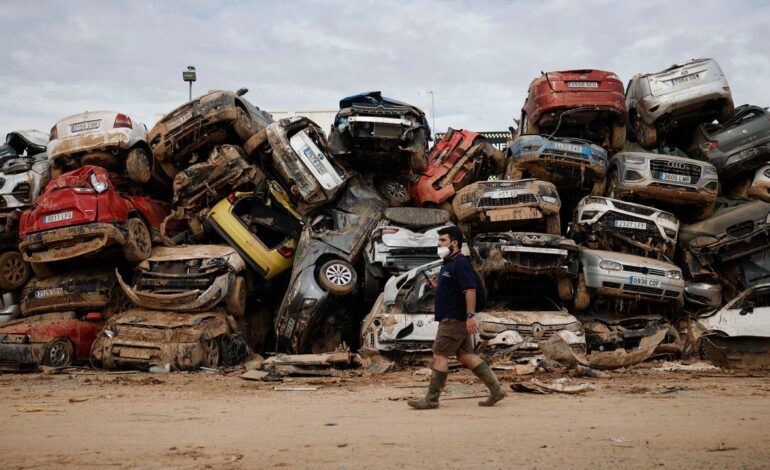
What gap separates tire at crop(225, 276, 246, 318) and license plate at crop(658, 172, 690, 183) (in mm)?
6684

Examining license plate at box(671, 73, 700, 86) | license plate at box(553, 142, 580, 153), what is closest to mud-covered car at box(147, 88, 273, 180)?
license plate at box(553, 142, 580, 153)

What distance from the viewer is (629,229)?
1094cm

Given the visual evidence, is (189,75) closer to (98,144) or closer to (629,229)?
(98,144)

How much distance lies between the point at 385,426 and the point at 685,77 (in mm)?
9924

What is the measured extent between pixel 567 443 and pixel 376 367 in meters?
4.83

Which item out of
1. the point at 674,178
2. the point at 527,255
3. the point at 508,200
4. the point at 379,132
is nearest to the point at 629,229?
the point at 674,178

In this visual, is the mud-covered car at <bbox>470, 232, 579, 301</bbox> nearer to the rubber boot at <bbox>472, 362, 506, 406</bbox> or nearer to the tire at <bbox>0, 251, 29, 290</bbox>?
the rubber boot at <bbox>472, 362, 506, 406</bbox>

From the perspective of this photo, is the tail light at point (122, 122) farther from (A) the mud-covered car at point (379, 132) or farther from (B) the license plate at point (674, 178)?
(B) the license plate at point (674, 178)

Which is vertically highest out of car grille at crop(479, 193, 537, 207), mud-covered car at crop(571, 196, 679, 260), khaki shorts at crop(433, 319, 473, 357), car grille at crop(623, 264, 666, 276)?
car grille at crop(479, 193, 537, 207)

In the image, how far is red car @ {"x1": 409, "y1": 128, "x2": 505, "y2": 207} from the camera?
12586 millimetres

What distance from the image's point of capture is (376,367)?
9188 millimetres

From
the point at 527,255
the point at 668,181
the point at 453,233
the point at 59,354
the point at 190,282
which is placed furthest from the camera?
the point at 668,181

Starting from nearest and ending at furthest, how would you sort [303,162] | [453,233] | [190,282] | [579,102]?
[453,233], [190,282], [303,162], [579,102]

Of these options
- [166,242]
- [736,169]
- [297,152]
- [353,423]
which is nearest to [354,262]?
[297,152]
